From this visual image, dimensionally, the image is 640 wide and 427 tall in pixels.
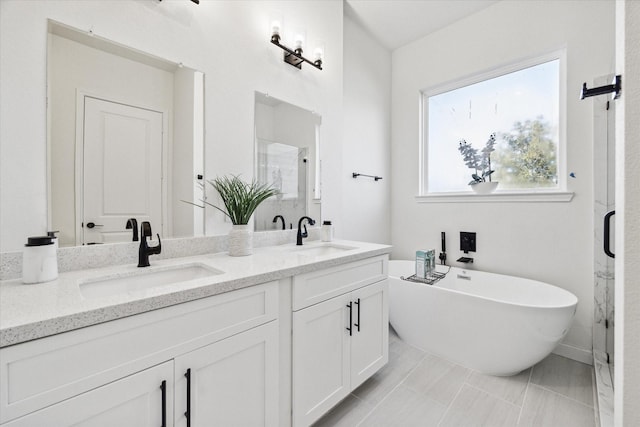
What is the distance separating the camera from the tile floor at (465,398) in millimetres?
1405

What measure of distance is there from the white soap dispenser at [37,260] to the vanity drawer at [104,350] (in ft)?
1.35

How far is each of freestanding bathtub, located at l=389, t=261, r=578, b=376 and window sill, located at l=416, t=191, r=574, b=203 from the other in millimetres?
645

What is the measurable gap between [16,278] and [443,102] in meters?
3.31

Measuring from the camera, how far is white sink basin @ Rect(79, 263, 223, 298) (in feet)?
3.12

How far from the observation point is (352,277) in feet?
4.81

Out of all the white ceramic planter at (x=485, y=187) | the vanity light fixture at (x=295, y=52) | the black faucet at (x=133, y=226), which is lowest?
the black faucet at (x=133, y=226)

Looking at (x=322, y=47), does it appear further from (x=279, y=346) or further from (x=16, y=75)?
(x=279, y=346)

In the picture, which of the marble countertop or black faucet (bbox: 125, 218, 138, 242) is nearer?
the marble countertop

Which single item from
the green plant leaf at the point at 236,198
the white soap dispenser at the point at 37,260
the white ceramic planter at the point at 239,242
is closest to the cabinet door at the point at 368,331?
the white ceramic planter at the point at 239,242

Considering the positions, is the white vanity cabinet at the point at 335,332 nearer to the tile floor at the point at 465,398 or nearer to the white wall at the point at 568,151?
the tile floor at the point at 465,398

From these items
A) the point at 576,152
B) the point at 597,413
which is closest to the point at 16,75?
the point at 597,413

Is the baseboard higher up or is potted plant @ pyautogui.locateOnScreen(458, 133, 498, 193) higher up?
potted plant @ pyautogui.locateOnScreen(458, 133, 498, 193)

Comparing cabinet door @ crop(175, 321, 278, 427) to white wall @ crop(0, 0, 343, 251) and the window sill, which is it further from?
the window sill

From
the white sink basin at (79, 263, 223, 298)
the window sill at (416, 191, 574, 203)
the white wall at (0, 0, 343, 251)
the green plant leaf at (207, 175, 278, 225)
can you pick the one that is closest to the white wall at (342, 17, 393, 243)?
the white wall at (0, 0, 343, 251)
